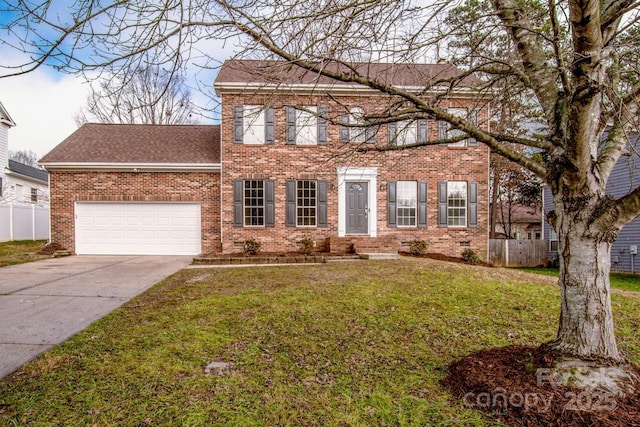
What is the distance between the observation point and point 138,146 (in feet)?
41.5

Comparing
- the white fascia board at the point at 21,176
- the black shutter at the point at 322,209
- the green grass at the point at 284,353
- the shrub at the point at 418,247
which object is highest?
the white fascia board at the point at 21,176

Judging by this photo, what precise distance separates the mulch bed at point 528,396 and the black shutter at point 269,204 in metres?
9.17

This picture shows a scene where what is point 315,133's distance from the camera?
12.0m

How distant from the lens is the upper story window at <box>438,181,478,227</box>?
1227 cm

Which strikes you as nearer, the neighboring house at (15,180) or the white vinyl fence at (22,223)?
the white vinyl fence at (22,223)

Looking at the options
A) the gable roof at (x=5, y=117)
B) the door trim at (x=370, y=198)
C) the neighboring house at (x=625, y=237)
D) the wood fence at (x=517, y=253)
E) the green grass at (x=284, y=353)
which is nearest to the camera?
the green grass at (x=284, y=353)

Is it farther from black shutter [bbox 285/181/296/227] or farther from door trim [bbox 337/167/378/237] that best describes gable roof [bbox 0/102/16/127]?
door trim [bbox 337/167/378/237]

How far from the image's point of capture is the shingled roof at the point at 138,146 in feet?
38.7

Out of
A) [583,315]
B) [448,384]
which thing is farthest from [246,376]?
[583,315]

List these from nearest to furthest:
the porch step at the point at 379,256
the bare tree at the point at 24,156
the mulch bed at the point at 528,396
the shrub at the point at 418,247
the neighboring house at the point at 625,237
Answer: the mulch bed at the point at 528,396 → the porch step at the point at 379,256 → the shrub at the point at 418,247 → the neighboring house at the point at 625,237 → the bare tree at the point at 24,156

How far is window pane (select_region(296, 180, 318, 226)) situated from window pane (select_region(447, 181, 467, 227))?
15.8 feet

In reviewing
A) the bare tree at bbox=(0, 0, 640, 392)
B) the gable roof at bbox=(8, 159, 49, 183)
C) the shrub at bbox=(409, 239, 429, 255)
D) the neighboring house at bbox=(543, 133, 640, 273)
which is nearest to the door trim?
the shrub at bbox=(409, 239, 429, 255)

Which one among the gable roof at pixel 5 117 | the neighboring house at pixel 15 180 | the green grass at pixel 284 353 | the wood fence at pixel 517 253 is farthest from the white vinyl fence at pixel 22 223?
the wood fence at pixel 517 253

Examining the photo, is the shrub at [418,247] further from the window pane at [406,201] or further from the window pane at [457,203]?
the window pane at [457,203]
